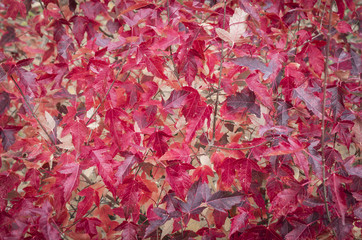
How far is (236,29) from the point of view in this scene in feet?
3.54

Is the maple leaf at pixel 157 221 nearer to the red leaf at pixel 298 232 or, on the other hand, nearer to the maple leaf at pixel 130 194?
the maple leaf at pixel 130 194

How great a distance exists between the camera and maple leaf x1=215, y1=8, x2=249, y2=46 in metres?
1.05

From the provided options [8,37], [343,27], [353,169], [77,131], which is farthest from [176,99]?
[8,37]

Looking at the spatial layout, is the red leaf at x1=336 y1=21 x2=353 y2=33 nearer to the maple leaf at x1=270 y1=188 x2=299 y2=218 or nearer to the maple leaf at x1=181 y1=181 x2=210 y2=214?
the maple leaf at x1=270 y1=188 x2=299 y2=218

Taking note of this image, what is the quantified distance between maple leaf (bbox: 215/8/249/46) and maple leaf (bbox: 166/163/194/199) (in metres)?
0.57

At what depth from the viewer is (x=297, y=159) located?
1.21 m

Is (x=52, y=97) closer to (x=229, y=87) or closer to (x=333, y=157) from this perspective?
(x=229, y=87)

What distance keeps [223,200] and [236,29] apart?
72cm

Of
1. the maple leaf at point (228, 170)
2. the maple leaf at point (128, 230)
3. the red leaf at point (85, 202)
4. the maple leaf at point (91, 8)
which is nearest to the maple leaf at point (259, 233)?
the maple leaf at point (228, 170)

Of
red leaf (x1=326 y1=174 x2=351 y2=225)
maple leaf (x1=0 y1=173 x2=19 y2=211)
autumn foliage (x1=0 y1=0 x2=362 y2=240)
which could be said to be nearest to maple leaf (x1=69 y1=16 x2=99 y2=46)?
autumn foliage (x1=0 y1=0 x2=362 y2=240)

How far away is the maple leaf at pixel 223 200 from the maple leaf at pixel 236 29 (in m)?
0.65

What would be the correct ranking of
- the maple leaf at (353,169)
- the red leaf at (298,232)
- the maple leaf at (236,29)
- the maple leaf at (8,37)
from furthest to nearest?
1. the maple leaf at (8,37)
2. the red leaf at (298,232)
3. the maple leaf at (353,169)
4. the maple leaf at (236,29)

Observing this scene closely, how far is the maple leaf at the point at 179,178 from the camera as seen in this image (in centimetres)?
125

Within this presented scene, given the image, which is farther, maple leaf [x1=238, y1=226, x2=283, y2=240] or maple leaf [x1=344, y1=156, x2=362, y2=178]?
maple leaf [x1=238, y1=226, x2=283, y2=240]
